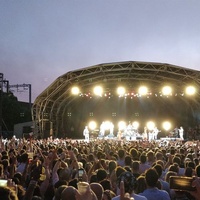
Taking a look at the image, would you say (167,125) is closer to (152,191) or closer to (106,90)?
(106,90)

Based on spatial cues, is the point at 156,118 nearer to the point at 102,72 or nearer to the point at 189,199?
the point at 102,72

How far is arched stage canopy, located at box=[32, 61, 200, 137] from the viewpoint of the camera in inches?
996

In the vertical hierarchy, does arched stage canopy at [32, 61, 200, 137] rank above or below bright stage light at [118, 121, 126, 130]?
above

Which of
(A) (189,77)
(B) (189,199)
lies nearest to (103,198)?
(B) (189,199)

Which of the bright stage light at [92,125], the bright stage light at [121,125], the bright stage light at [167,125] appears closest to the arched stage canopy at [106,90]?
the bright stage light at [92,125]

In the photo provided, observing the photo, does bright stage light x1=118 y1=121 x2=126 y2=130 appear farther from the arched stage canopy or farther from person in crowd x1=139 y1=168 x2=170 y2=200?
person in crowd x1=139 y1=168 x2=170 y2=200

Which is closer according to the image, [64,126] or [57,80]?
[57,80]

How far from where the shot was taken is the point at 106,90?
3027 centimetres

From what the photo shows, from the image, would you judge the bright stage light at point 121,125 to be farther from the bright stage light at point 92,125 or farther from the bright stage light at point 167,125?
the bright stage light at point 167,125

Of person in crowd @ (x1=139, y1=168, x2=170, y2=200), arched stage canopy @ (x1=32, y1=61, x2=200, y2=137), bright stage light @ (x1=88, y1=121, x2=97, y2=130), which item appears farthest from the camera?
bright stage light @ (x1=88, y1=121, x2=97, y2=130)

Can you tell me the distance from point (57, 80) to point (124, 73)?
5411mm

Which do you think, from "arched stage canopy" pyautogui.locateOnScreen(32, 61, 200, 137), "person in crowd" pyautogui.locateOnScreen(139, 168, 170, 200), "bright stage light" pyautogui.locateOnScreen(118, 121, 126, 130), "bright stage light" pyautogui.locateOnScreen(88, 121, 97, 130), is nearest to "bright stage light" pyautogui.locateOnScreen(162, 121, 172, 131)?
"arched stage canopy" pyautogui.locateOnScreen(32, 61, 200, 137)

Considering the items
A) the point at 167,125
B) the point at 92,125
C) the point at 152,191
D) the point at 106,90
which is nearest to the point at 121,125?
the point at 92,125

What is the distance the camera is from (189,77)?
2559 centimetres
